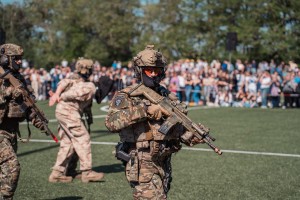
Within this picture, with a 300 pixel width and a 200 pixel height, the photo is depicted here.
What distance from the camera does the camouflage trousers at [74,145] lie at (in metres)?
10.6

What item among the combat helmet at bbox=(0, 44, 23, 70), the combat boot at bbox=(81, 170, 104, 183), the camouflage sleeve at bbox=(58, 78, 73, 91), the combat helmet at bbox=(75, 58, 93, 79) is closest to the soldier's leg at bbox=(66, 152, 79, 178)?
the combat boot at bbox=(81, 170, 104, 183)

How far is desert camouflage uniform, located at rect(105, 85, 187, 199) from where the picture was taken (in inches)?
242

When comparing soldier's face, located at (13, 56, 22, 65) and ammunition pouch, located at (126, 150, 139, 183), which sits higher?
soldier's face, located at (13, 56, 22, 65)

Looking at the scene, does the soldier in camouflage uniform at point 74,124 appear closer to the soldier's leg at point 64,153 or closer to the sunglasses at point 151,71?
the soldier's leg at point 64,153

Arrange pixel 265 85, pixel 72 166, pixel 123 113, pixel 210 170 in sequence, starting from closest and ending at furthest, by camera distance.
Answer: pixel 123 113
pixel 72 166
pixel 210 170
pixel 265 85

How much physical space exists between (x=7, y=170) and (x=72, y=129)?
9.93 feet

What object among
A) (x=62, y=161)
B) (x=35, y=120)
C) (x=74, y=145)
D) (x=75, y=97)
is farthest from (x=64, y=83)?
(x=35, y=120)

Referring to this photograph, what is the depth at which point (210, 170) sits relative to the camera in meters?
11.8

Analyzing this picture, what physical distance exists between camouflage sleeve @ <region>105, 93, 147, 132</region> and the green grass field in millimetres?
3342

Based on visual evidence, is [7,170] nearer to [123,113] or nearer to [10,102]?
[10,102]

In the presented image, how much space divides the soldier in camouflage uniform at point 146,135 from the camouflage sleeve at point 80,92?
4.08m

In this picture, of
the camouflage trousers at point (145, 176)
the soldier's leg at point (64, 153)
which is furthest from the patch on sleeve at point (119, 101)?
the soldier's leg at point (64, 153)

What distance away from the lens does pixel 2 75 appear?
779 cm

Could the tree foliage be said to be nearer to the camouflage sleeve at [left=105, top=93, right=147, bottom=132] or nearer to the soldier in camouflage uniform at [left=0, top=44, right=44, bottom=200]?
the soldier in camouflage uniform at [left=0, top=44, right=44, bottom=200]
